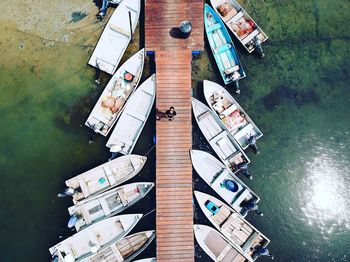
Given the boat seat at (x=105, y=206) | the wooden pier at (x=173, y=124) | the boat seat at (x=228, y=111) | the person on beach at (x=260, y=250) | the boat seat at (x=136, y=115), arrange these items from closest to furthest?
the person on beach at (x=260, y=250) → the wooden pier at (x=173, y=124) → the boat seat at (x=105, y=206) → the boat seat at (x=136, y=115) → the boat seat at (x=228, y=111)

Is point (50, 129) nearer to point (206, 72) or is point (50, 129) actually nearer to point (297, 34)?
point (206, 72)

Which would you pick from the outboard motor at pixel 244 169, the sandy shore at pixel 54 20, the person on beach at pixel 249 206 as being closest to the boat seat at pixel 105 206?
the person on beach at pixel 249 206

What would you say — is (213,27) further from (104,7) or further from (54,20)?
(54,20)

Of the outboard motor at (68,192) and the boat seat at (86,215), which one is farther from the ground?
the outboard motor at (68,192)

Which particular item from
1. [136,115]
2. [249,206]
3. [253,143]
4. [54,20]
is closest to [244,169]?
[253,143]

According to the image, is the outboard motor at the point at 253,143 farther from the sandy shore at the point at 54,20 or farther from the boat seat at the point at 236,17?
the sandy shore at the point at 54,20
